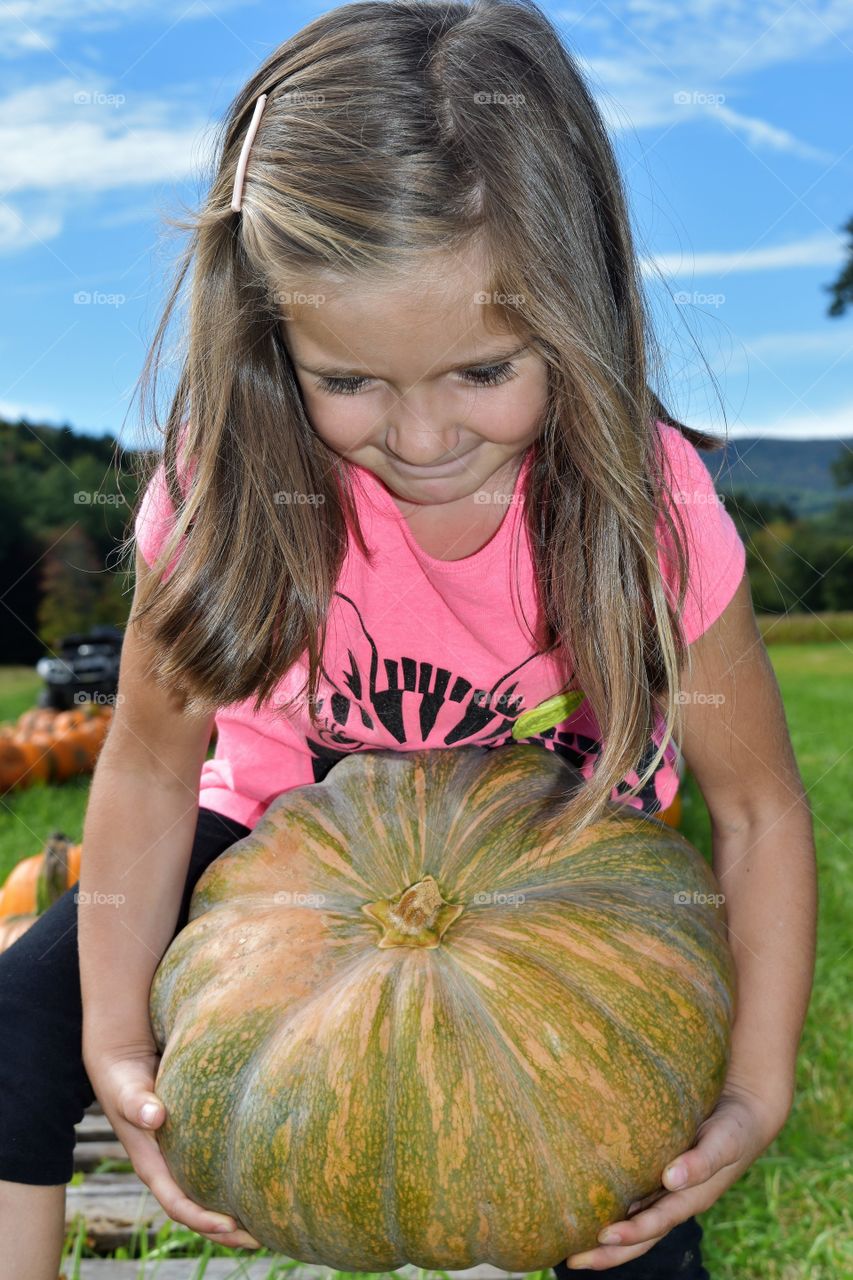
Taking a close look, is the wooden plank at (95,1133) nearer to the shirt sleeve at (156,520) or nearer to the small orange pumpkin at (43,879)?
the small orange pumpkin at (43,879)

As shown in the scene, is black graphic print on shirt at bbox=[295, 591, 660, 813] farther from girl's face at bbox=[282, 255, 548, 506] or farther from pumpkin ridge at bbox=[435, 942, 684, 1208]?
pumpkin ridge at bbox=[435, 942, 684, 1208]

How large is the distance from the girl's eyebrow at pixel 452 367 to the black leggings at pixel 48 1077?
78cm

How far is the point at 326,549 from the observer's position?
1.65m

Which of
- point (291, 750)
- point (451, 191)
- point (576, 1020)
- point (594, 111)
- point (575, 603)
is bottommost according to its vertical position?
point (576, 1020)

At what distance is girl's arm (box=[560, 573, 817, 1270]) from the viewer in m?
1.54

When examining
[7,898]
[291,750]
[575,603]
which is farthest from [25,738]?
[575,603]

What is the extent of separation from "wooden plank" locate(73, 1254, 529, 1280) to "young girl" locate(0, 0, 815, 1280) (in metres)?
0.29

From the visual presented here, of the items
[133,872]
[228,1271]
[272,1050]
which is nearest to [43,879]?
[228,1271]

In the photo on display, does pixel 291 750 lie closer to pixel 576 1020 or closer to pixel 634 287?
pixel 576 1020

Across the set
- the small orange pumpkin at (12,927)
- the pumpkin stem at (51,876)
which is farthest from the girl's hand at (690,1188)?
the pumpkin stem at (51,876)

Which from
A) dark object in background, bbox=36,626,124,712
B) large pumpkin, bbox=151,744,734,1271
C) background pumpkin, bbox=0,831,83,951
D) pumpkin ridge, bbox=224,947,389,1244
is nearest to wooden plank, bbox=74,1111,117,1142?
background pumpkin, bbox=0,831,83,951

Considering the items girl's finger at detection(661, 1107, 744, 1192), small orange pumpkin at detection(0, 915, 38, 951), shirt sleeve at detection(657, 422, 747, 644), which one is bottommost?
small orange pumpkin at detection(0, 915, 38, 951)

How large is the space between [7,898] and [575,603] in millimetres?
2018

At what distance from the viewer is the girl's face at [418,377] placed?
1.31 metres
